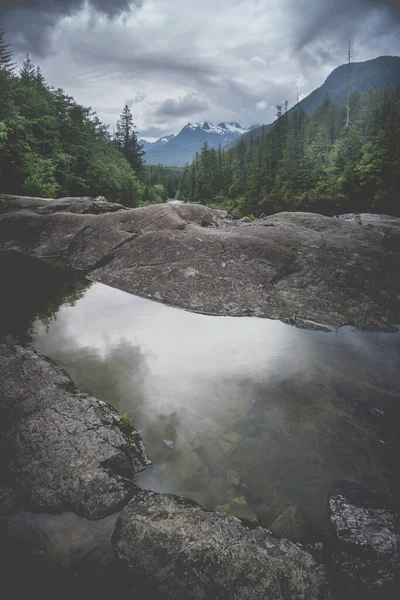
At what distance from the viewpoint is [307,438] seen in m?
4.59

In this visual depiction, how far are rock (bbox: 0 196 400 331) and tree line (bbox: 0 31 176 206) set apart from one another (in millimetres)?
8743

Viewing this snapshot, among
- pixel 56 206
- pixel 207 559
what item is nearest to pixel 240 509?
pixel 207 559

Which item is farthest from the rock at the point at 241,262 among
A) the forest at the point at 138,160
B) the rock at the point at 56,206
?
the forest at the point at 138,160

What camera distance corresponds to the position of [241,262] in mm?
10320

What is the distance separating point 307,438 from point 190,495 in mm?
1935

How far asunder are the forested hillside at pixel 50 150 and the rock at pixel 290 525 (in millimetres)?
25339

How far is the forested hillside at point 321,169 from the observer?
4075 centimetres

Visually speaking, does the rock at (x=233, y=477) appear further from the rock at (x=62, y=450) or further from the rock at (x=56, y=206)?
the rock at (x=56, y=206)

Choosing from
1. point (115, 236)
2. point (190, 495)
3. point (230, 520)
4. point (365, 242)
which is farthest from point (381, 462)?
point (115, 236)

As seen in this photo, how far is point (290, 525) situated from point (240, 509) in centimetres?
57

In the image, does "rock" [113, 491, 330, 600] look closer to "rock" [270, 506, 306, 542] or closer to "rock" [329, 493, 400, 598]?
"rock" [270, 506, 306, 542]

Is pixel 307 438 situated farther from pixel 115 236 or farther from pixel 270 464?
pixel 115 236

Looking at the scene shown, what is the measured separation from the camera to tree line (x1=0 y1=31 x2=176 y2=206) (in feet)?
86.3

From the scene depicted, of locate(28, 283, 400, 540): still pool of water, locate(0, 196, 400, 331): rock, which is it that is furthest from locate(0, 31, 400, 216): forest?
locate(28, 283, 400, 540): still pool of water
